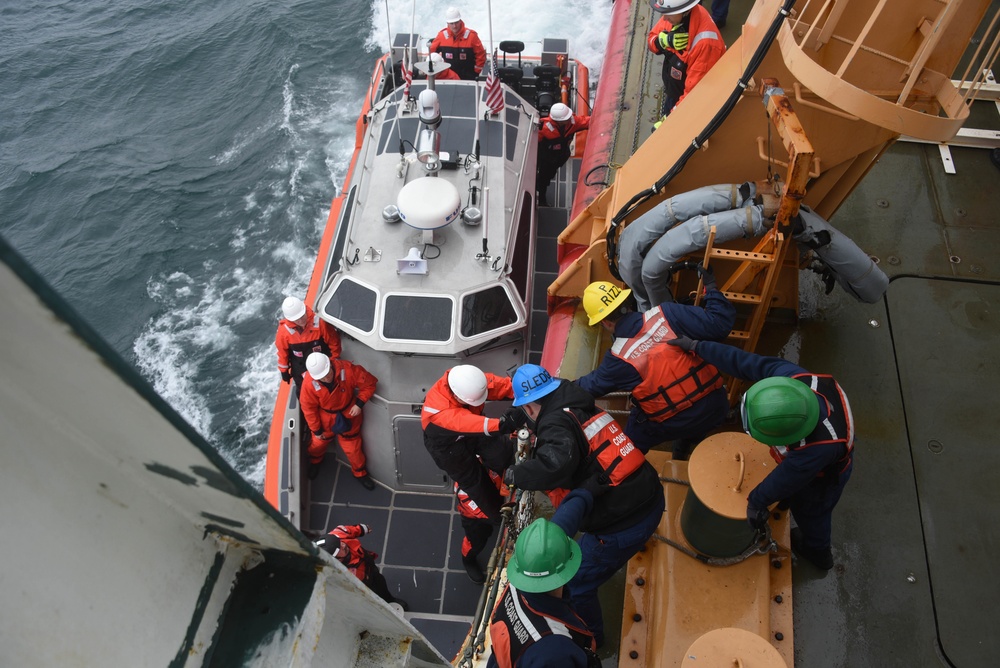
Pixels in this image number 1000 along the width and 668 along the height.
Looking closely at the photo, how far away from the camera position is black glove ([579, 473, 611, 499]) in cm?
327

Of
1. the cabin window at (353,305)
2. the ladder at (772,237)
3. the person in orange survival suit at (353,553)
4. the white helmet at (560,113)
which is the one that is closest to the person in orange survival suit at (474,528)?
the person in orange survival suit at (353,553)

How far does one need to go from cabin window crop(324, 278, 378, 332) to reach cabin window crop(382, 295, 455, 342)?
126 mm

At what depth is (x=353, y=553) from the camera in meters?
4.51

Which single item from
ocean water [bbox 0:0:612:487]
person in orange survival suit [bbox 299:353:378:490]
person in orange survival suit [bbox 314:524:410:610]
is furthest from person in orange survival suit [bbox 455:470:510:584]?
ocean water [bbox 0:0:612:487]

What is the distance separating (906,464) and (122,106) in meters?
13.5

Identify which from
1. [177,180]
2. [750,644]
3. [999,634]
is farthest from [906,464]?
[177,180]

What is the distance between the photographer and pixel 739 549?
3348 millimetres

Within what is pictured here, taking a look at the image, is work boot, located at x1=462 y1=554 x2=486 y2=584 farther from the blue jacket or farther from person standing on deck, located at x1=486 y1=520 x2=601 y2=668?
the blue jacket

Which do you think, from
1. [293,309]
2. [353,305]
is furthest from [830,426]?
[293,309]

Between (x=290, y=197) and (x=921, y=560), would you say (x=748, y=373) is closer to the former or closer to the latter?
(x=921, y=560)

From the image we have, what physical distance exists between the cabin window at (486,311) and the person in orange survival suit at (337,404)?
2.85ft

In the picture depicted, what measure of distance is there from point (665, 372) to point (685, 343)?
177mm

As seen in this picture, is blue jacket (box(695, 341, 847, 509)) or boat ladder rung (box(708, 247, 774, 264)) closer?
blue jacket (box(695, 341, 847, 509))

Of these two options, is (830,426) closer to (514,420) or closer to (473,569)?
(514,420)
